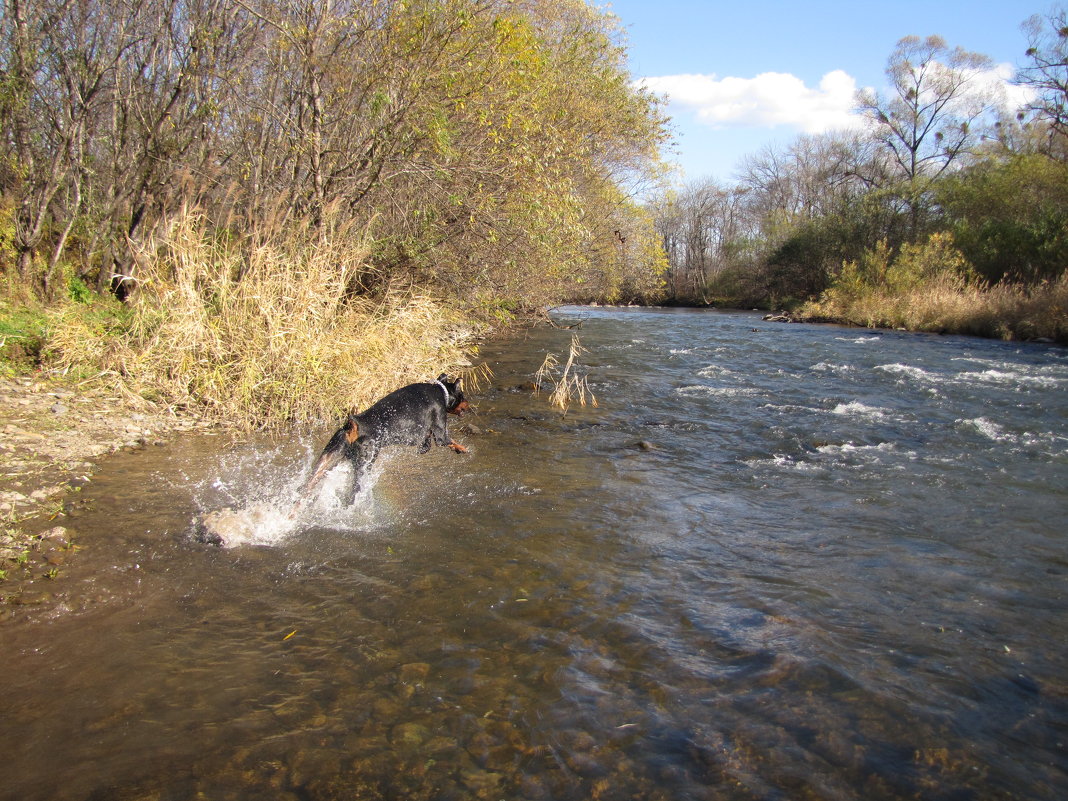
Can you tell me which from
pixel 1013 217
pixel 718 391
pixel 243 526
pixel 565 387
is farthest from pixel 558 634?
Result: pixel 1013 217

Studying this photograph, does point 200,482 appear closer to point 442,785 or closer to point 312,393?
point 312,393

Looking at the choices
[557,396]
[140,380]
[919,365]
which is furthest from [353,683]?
[919,365]

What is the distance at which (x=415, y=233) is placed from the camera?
11562 mm

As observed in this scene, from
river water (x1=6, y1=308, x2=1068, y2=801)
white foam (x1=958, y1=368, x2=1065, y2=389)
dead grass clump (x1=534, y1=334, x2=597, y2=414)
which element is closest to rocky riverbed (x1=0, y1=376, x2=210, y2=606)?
river water (x1=6, y1=308, x2=1068, y2=801)

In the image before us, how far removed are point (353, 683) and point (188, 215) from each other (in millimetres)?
6738

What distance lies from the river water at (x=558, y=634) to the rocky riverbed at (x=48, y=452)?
0.20 meters

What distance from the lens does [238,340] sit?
7.67 metres

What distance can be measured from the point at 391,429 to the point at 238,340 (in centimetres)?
302

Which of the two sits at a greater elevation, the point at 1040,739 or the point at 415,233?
the point at 415,233

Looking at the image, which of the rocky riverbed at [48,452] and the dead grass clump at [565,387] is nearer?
the rocky riverbed at [48,452]

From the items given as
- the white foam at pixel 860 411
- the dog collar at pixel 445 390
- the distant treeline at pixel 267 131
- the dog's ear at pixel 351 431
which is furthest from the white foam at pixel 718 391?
the dog's ear at pixel 351 431

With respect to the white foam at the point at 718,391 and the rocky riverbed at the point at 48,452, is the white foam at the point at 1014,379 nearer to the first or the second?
the white foam at the point at 718,391

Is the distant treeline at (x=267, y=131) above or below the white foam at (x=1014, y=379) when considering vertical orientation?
above

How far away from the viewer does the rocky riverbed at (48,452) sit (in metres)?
3.96
